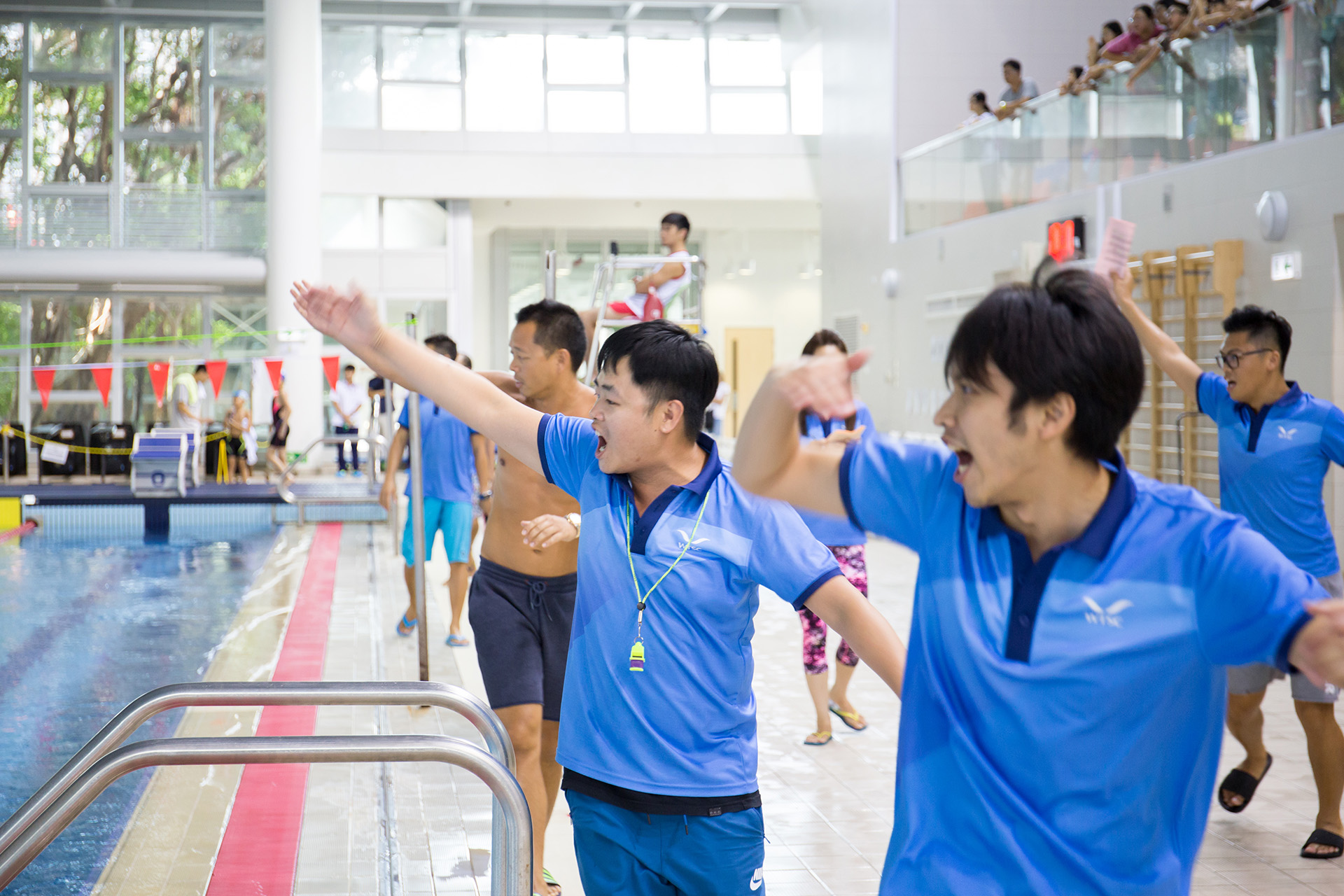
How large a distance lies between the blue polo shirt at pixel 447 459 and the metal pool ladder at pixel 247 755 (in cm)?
505

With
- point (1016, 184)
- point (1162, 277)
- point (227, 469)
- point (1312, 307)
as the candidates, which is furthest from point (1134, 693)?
point (227, 469)

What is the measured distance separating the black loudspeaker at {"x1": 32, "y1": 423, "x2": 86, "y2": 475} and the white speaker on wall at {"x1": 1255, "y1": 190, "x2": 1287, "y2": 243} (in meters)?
16.9

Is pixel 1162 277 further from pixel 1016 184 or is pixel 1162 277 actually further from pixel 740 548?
pixel 740 548

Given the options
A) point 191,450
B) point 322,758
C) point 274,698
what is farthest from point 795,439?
point 191,450

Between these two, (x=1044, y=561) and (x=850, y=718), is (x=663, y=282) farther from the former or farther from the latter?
(x=1044, y=561)

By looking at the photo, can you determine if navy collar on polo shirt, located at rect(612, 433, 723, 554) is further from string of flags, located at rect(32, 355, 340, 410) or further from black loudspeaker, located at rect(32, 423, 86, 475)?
black loudspeaker, located at rect(32, 423, 86, 475)

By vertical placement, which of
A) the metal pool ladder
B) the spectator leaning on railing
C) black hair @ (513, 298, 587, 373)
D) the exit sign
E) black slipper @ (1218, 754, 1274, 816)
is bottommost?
black slipper @ (1218, 754, 1274, 816)

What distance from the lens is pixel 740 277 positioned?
27.1 metres

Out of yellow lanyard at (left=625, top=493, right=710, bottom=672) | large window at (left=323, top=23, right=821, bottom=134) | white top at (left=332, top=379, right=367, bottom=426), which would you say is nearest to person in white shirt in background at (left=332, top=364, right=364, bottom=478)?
white top at (left=332, top=379, right=367, bottom=426)

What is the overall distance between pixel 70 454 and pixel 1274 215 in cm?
1753

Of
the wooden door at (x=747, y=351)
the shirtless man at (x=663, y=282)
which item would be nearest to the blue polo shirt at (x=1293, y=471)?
the shirtless man at (x=663, y=282)

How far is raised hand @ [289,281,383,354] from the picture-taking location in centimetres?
219

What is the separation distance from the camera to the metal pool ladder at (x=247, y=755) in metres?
1.91

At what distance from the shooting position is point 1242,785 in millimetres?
4758
